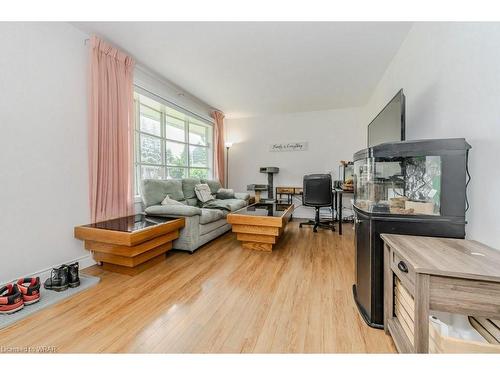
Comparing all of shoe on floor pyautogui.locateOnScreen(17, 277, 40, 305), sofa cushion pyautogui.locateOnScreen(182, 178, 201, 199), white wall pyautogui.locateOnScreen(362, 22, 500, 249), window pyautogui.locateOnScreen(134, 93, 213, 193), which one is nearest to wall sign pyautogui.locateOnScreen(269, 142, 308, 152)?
window pyautogui.locateOnScreen(134, 93, 213, 193)

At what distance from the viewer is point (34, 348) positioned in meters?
1.20

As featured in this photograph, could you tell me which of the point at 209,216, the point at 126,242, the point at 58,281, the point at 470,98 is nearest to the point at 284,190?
the point at 209,216

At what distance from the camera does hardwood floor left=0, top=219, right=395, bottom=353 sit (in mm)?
1233

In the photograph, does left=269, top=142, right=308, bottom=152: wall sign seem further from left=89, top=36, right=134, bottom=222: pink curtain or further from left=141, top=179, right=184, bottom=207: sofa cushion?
left=89, top=36, right=134, bottom=222: pink curtain

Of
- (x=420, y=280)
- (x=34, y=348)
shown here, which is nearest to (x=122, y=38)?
(x=34, y=348)

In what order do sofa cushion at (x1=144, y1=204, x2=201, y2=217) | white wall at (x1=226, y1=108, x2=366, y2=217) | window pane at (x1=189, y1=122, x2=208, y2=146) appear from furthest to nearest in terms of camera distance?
A: white wall at (x1=226, y1=108, x2=366, y2=217) → window pane at (x1=189, y1=122, x2=208, y2=146) → sofa cushion at (x1=144, y1=204, x2=201, y2=217)

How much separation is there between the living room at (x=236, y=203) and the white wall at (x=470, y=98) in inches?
0.5

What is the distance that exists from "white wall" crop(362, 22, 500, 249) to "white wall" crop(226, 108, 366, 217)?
2.80 m

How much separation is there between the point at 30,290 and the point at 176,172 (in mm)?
2718

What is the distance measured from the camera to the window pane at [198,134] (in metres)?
4.53

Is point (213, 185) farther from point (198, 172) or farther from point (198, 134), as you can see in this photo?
point (198, 134)

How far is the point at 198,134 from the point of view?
478 centimetres
